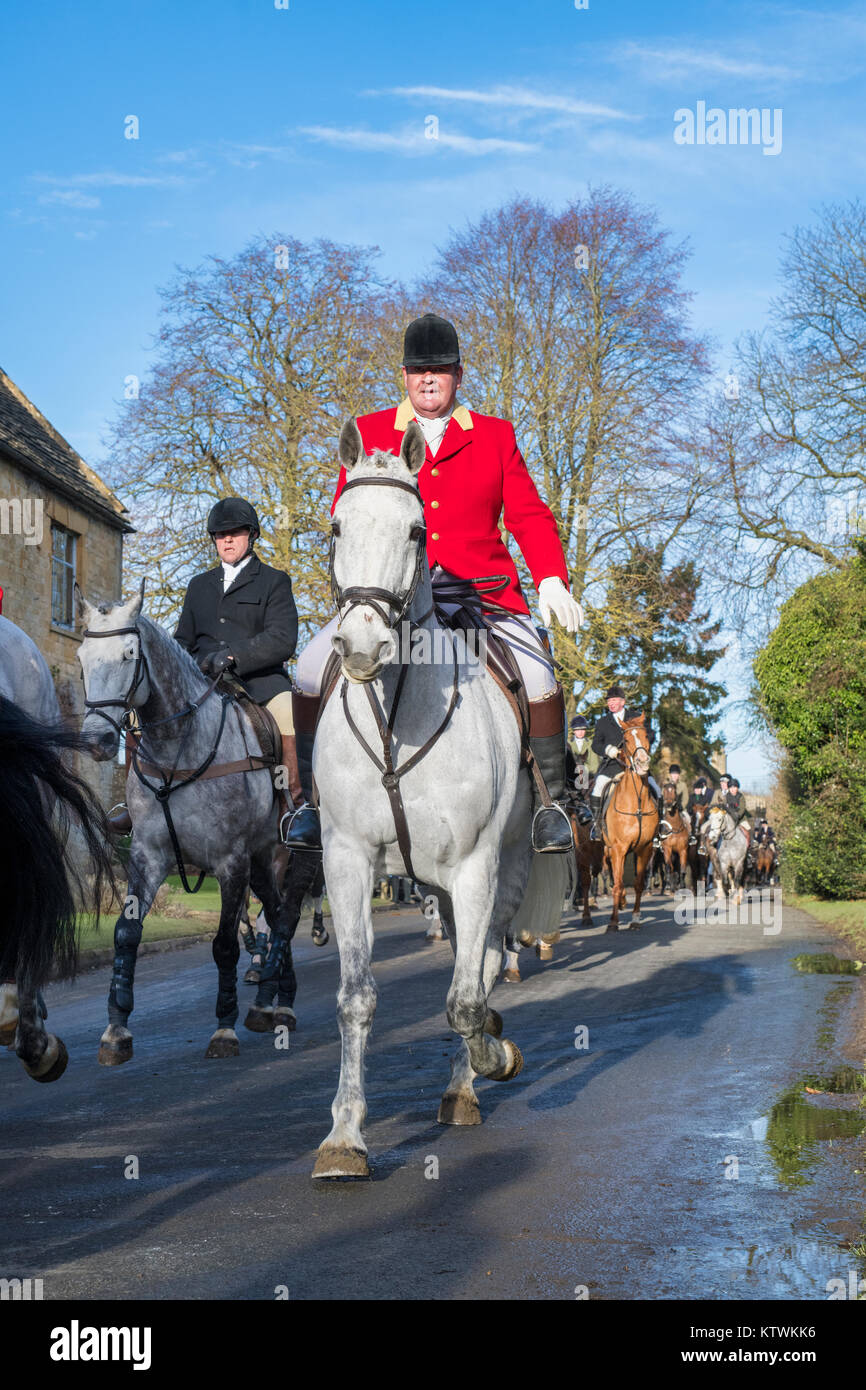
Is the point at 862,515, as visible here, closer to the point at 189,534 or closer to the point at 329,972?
the point at 329,972

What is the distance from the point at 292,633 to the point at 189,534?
22.7 meters

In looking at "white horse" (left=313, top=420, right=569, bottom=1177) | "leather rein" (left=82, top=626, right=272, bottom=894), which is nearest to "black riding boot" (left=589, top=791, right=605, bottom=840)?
"leather rein" (left=82, top=626, right=272, bottom=894)

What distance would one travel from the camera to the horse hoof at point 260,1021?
10.1 meters

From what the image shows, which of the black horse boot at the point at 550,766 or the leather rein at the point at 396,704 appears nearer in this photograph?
the leather rein at the point at 396,704

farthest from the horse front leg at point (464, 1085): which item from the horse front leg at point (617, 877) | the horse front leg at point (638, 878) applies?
Result: the horse front leg at point (617, 877)

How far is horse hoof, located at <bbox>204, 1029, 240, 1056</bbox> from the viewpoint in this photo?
29.2 feet

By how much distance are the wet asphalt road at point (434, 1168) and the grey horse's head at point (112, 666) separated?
1987 millimetres

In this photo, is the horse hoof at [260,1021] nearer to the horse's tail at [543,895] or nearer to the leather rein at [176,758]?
the leather rein at [176,758]

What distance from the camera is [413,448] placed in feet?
19.0

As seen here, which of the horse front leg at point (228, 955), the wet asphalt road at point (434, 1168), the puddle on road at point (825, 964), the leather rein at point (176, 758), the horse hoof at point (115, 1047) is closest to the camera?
the wet asphalt road at point (434, 1168)

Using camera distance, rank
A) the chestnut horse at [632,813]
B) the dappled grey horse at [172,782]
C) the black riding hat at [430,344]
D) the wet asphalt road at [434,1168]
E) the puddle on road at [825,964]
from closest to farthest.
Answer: the wet asphalt road at [434,1168] < the black riding hat at [430,344] < the dappled grey horse at [172,782] < the puddle on road at [825,964] < the chestnut horse at [632,813]

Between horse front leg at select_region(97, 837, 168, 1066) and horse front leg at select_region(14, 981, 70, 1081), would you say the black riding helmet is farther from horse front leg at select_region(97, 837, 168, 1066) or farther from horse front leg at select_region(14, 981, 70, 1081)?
horse front leg at select_region(14, 981, 70, 1081)
